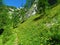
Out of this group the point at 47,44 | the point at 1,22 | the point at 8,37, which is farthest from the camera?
the point at 1,22

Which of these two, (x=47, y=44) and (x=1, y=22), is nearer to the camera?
(x=47, y=44)

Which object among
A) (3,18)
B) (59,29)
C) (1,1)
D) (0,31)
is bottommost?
(59,29)

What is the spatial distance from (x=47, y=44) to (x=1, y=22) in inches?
2749

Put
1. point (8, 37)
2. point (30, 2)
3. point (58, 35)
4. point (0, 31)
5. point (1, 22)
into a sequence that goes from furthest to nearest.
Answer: point (30, 2), point (1, 22), point (0, 31), point (8, 37), point (58, 35)

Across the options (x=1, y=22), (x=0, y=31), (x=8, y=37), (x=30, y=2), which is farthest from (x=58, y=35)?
(x=30, y=2)

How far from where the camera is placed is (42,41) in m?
18.7

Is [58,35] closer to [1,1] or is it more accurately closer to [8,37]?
[8,37]

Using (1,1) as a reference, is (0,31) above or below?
below

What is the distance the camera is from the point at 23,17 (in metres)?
110

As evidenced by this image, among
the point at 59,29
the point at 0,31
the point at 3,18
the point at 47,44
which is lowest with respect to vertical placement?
the point at 47,44

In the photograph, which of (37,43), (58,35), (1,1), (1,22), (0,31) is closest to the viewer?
(58,35)

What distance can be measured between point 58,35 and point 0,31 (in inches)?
2453

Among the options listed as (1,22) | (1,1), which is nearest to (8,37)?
(1,22)

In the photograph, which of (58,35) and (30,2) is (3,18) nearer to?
(30,2)
